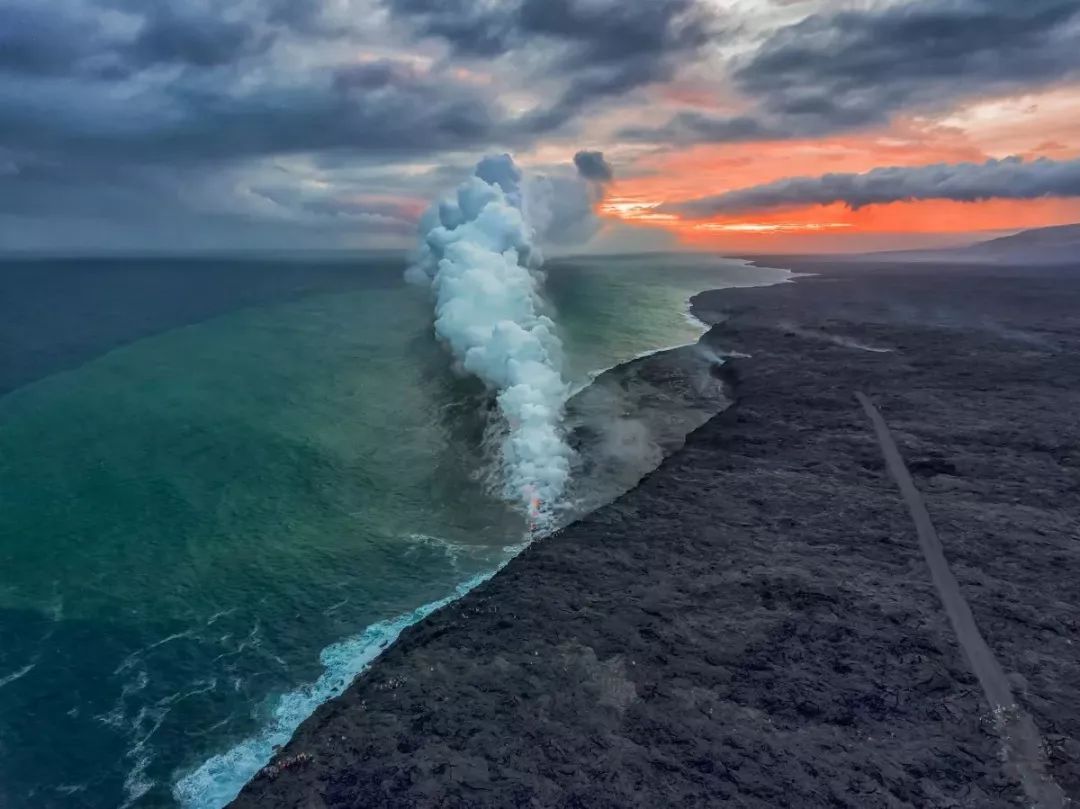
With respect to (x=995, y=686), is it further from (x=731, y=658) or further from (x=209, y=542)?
(x=209, y=542)

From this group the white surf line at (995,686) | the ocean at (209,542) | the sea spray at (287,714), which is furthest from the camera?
the ocean at (209,542)

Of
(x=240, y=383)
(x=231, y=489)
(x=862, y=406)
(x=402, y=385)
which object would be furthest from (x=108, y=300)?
(x=862, y=406)

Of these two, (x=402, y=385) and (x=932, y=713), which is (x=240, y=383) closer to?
(x=402, y=385)

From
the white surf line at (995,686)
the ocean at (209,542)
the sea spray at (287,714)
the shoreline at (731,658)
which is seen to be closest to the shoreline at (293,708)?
the sea spray at (287,714)

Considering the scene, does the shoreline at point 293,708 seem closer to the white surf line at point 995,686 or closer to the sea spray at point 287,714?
the sea spray at point 287,714

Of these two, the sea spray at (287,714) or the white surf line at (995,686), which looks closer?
the white surf line at (995,686)

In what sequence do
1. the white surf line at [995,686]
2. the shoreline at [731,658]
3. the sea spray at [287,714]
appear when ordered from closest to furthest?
the white surf line at [995,686]
the shoreline at [731,658]
the sea spray at [287,714]

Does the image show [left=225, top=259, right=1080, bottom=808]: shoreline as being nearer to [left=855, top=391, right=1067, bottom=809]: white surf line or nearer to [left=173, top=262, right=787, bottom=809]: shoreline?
[left=855, top=391, right=1067, bottom=809]: white surf line
